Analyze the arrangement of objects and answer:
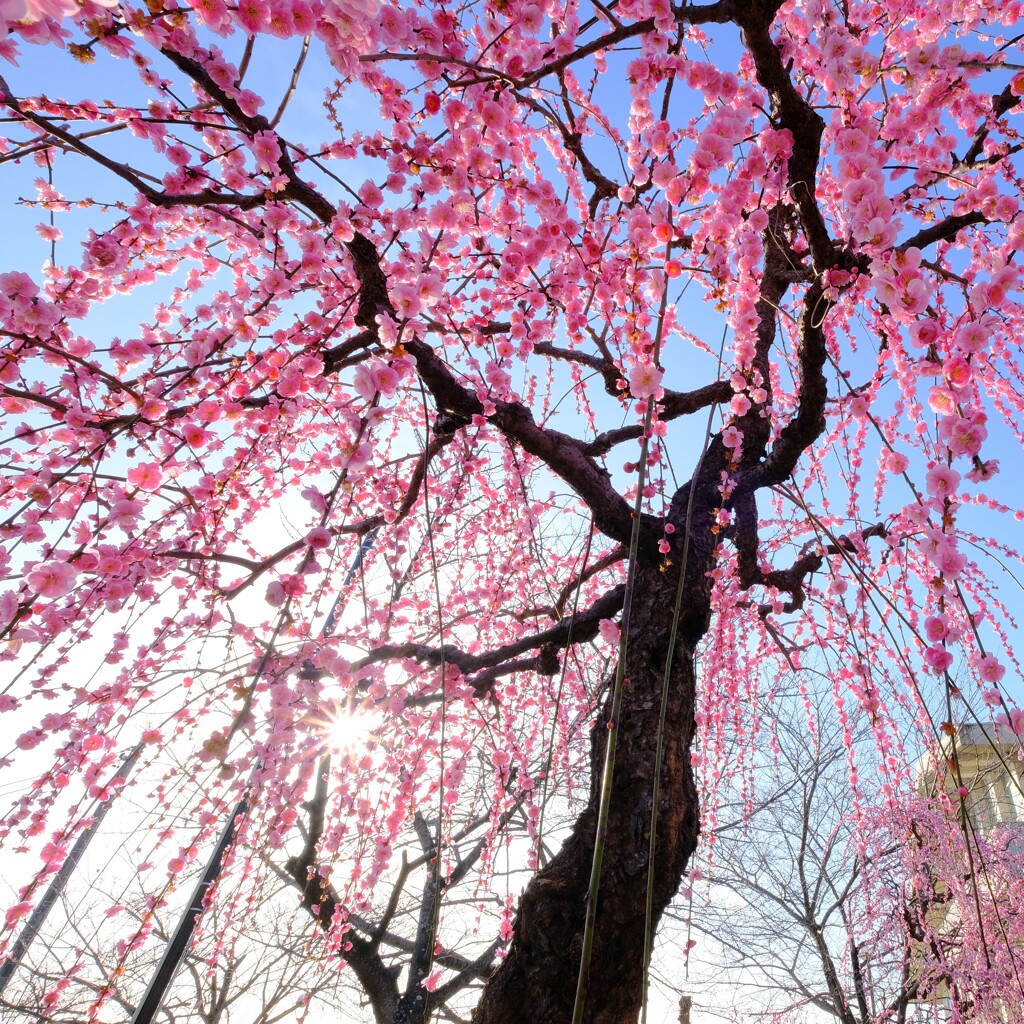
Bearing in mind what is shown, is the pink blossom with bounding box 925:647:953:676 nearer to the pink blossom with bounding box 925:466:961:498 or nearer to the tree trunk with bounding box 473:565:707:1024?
the pink blossom with bounding box 925:466:961:498

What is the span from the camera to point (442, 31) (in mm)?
2121

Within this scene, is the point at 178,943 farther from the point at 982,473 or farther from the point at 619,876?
the point at 982,473

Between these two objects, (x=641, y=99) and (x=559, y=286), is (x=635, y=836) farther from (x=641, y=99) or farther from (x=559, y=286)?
(x=641, y=99)

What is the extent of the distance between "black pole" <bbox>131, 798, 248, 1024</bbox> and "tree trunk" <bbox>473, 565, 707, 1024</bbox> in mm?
1603

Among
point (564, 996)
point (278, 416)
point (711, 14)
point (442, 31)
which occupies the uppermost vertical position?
point (442, 31)

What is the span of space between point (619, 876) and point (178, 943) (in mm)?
2146

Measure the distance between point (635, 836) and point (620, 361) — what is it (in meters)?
2.52

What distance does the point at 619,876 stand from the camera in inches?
78.4

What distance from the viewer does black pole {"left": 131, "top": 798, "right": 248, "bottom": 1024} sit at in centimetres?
253

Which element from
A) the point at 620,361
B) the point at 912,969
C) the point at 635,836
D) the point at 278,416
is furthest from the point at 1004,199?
the point at 912,969

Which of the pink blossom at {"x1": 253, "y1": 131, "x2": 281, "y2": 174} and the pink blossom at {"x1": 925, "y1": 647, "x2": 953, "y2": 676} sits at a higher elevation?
the pink blossom at {"x1": 253, "y1": 131, "x2": 281, "y2": 174}

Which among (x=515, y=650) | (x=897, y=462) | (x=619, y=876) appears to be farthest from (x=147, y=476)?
(x=897, y=462)

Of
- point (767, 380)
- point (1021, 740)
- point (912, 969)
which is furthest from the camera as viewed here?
point (912, 969)

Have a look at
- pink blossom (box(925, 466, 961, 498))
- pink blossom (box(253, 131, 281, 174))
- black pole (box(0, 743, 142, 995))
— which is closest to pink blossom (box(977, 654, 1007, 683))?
pink blossom (box(925, 466, 961, 498))
